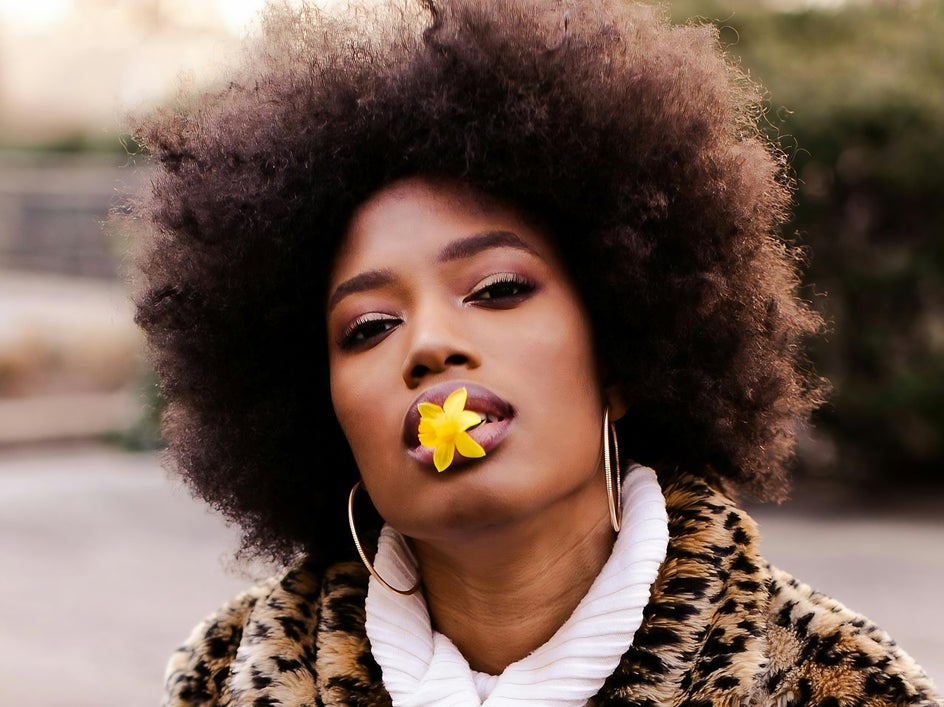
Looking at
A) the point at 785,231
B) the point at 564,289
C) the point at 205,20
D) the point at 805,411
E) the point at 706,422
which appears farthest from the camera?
the point at 205,20

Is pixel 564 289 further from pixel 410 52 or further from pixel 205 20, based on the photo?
pixel 205 20

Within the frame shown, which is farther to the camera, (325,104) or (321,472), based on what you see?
(321,472)

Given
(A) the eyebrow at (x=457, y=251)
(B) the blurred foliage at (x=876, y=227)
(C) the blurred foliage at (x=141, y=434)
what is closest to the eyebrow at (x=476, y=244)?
(A) the eyebrow at (x=457, y=251)

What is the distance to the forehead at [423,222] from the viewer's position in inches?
82.1

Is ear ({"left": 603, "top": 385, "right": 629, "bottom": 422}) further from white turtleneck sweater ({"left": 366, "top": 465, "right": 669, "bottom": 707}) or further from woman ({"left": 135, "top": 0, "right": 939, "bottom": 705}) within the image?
white turtleneck sweater ({"left": 366, "top": 465, "right": 669, "bottom": 707})

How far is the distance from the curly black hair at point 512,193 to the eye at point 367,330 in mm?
203

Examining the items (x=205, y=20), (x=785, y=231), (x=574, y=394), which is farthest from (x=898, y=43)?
(x=205, y=20)

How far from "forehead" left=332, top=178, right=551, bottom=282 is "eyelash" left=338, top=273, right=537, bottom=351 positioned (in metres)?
0.09

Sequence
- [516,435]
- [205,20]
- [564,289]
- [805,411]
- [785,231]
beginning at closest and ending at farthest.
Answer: [516,435], [564,289], [805,411], [785,231], [205,20]

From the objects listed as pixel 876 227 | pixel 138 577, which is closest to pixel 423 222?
pixel 138 577

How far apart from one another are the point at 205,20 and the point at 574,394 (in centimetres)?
2375

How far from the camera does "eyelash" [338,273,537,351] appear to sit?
6.76 feet

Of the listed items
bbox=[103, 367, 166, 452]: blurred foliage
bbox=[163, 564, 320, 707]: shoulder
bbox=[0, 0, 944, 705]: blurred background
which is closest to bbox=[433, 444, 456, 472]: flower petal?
bbox=[163, 564, 320, 707]: shoulder

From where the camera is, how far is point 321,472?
2553 mm
